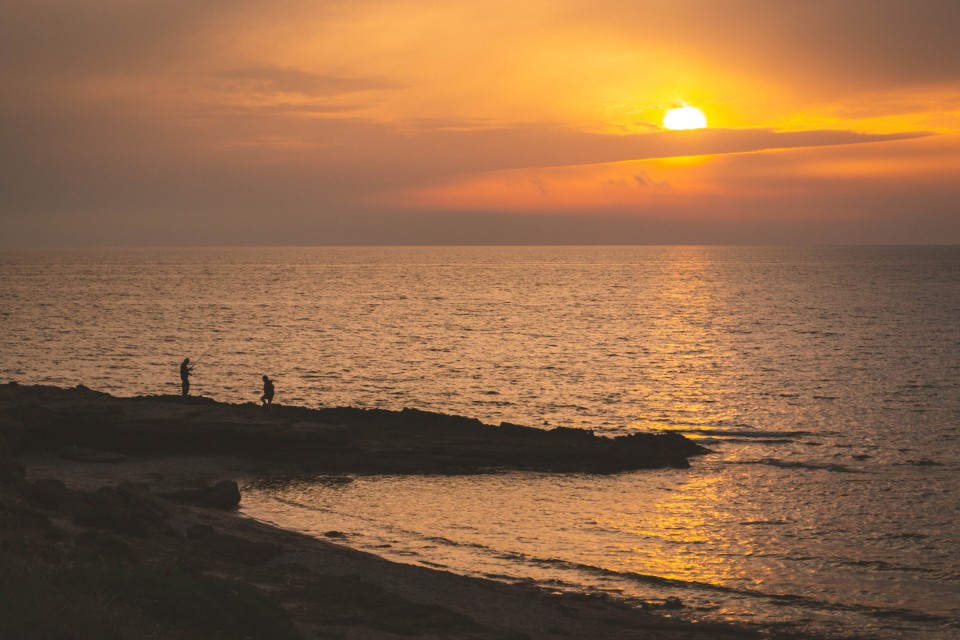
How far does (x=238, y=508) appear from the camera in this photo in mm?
27594

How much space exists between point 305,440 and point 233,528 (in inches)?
493

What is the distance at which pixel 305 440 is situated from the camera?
35250 millimetres

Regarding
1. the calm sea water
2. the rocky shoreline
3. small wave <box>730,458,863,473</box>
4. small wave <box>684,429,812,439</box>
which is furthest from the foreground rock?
small wave <box>684,429,812,439</box>

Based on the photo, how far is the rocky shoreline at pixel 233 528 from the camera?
13570mm

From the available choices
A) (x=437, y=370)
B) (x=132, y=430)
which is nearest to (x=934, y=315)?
(x=437, y=370)

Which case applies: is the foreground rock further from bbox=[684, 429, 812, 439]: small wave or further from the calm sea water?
bbox=[684, 429, 812, 439]: small wave

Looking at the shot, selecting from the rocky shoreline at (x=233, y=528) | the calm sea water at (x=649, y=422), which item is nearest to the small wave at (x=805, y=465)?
the calm sea water at (x=649, y=422)

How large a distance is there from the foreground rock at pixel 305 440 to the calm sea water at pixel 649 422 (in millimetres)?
1542

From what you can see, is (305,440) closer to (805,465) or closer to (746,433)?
(805,465)

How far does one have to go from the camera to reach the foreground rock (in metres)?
33.2

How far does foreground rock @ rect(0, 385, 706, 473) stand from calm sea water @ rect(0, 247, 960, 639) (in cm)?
154

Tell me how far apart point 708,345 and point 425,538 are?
67.2 meters

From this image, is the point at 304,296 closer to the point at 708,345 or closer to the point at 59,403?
the point at 708,345

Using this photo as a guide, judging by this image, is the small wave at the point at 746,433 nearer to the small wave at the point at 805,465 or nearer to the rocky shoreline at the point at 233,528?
the small wave at the point at 805,465
